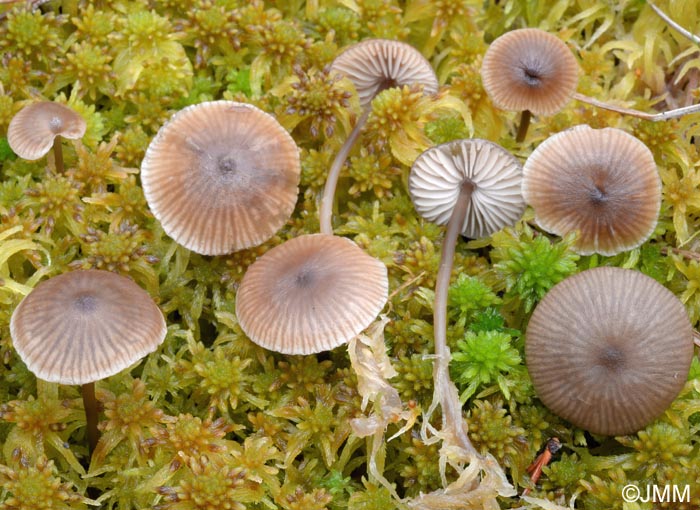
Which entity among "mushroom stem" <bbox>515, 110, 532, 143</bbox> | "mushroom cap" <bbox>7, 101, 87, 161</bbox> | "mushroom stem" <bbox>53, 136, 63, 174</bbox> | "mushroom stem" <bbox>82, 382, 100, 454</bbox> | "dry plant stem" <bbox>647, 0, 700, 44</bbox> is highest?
"dry plant stem" <bbox>647, 0, 700, 44</bbox>

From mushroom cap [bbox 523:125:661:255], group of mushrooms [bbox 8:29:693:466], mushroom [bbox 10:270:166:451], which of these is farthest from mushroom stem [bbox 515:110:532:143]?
mushroom [bbox 10:270:166:451]

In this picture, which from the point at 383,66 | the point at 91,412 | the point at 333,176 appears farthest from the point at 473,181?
the point at 91,412

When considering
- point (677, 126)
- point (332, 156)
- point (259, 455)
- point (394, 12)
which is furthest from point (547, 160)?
point (259, 455)

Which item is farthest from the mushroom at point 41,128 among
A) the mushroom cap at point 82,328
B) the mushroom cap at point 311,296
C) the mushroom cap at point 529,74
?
the mushroom cap at point 529,74

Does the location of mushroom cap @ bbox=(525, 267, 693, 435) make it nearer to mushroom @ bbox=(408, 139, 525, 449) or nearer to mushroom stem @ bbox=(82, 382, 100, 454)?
mushroom @ bbox=(408, 139, 525, 449)

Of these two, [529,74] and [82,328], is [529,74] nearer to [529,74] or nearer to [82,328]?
[529,74]
